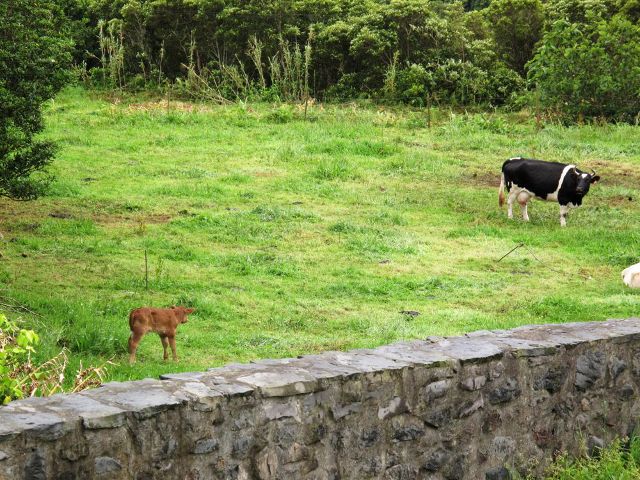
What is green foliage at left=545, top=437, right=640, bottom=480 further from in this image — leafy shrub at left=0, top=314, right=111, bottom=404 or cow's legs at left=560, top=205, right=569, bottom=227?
cow's legs at left=560, top=205, right=569, bottom=227

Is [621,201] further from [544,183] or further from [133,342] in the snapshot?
[133,342]

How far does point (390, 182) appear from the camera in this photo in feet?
58.9

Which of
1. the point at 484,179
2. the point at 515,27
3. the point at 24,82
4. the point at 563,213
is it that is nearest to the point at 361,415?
the point at 24,82

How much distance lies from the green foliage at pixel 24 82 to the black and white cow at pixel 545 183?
7.47 m

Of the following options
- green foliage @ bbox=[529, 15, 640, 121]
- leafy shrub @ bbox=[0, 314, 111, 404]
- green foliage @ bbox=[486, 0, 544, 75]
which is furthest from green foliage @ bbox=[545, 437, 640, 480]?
green foliage @ bbox=[486, 0, 544, 75]

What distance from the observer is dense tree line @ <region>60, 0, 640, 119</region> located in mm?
23297

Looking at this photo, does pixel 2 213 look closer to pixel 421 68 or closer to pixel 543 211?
pixel 543 211

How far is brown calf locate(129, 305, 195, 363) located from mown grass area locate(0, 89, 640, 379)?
0.66 ft

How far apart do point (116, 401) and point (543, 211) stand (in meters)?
13.5

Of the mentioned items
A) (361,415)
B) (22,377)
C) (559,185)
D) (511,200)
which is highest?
(361,415)

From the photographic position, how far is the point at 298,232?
1443 cm

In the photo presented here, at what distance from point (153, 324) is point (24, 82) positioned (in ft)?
14.7

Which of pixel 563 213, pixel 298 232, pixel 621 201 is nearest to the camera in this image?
pixel 298 232

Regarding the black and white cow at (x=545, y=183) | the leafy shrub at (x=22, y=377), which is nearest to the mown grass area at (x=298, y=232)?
the black and white cow at (x=545, y=183)
